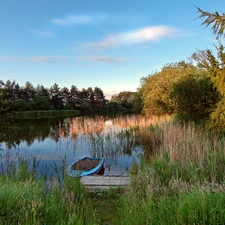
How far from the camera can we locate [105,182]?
5246 millimetres

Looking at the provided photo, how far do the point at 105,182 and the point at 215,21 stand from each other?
16.7 ft

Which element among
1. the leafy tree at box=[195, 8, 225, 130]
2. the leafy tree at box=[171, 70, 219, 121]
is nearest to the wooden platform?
the leafy tree at box=[195, 8, 225, 130]

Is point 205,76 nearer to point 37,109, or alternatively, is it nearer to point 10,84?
point 37,109

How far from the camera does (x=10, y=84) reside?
149ft

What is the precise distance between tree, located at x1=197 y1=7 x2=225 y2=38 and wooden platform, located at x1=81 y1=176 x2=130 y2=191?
15.2 feet

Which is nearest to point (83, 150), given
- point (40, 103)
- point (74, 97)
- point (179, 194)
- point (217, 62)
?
point (217, 62)

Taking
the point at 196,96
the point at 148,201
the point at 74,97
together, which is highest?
the point at 74,97

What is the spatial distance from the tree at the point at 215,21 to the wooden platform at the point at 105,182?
4.62 m

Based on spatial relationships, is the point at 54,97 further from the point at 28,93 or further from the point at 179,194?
the point at 179,194

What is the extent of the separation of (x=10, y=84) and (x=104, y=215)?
155ft

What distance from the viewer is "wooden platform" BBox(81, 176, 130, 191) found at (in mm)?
4992

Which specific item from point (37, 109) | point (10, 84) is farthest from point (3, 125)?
point (10, 84)

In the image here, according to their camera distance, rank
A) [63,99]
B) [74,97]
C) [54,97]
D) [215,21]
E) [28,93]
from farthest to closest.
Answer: [74,97], [63,99], [54,97], [28,93], [215,21]

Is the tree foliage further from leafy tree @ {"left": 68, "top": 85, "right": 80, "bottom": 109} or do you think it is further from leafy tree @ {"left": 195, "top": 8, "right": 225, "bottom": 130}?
leafy tree @ {"left": 195, "top": 8, "right": 225, "bottom": 130}
